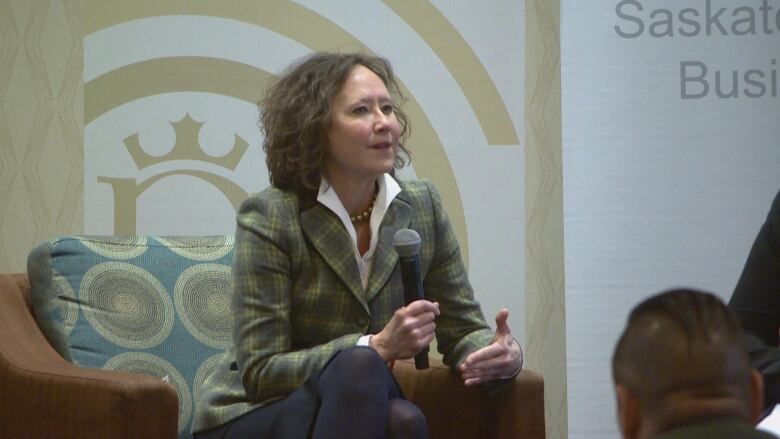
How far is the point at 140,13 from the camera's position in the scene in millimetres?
→ 3908

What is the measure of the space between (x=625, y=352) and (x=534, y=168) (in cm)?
278

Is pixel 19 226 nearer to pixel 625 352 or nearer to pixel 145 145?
pixel 145 145

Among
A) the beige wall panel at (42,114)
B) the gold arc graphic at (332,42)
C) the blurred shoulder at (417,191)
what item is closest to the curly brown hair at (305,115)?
the blurred shoulder at (417,191)

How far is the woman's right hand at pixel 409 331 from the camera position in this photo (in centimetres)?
232

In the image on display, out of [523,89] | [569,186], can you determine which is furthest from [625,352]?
[523,89]

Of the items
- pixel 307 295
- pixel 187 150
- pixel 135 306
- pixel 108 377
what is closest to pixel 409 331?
pixel 307 295

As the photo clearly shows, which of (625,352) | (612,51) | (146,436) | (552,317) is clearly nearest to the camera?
(625,352)

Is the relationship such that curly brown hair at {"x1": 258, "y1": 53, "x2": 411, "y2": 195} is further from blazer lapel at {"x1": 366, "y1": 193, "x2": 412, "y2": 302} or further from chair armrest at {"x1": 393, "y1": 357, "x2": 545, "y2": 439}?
chair armrest at {"x1": 393, "y1": 357, "x2": 545, "y2": 439}

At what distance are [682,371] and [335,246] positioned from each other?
5.00 feet

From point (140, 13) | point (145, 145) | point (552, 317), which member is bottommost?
point (552, 317)

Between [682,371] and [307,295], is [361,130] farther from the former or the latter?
[682,371]

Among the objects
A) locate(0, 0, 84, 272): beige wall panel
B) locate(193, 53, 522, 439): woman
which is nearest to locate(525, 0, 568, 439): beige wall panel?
locate(193, 53, 522, 439): woman

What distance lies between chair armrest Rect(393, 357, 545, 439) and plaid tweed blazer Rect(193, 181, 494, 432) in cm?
7

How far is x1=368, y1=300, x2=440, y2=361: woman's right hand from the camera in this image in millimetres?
2316
